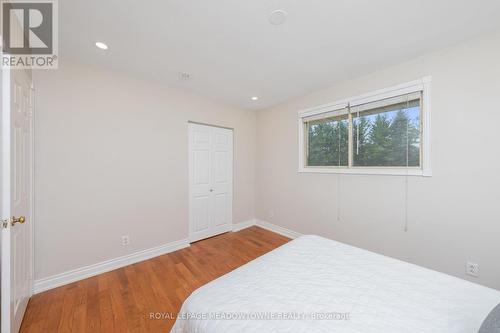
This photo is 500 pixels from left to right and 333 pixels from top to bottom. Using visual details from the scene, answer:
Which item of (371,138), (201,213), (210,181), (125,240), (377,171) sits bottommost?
(125,240)

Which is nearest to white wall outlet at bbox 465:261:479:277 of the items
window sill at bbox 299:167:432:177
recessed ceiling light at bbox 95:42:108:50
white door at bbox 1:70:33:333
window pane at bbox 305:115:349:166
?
window sill at bbox 299:167:432:177

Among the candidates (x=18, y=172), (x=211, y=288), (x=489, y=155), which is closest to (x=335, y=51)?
(x=489, y=155)

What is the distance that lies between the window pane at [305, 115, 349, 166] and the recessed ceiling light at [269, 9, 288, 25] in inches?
67.3

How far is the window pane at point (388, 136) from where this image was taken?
2.16 metres

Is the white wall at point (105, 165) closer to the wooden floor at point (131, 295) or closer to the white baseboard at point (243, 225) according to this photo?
the wooden floor at point (131, 295)

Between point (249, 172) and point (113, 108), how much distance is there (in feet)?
8.21

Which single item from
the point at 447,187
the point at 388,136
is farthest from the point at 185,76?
the point at 447,187

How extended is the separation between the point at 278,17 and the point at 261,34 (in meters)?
0.23

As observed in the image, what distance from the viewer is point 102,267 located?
228 centimetres

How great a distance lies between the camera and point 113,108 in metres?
2.38

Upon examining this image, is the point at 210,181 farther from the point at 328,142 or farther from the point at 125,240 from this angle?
the point at 328,142

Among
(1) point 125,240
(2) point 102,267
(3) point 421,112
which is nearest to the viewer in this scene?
(3) point 421,112

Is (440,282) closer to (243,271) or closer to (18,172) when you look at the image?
(243,271)

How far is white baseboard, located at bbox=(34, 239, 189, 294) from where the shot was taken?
1967mm
